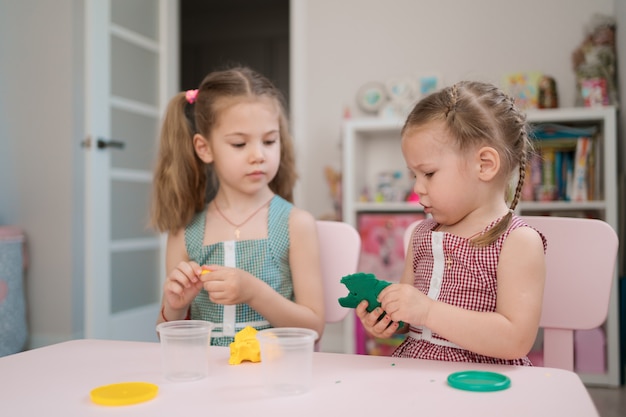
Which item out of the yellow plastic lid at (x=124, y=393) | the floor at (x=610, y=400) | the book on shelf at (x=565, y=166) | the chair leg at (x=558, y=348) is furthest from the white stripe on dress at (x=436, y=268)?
the book on shelf at (x=565, y=166)

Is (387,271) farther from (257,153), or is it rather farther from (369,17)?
(257,153)

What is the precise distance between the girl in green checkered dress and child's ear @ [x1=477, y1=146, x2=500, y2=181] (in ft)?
1.50

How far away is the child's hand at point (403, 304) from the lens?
0.91 m

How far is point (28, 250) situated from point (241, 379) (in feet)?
10.6

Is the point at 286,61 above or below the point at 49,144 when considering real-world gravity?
above

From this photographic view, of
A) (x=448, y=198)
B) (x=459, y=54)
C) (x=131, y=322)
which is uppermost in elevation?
(x=459, y=54)

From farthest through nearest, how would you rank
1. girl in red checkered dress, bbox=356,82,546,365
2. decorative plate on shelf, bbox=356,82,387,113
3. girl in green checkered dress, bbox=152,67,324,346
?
1. decorative plate on shelf, bbox=356,82,387,113
2. girl in green checkered dress, bbox=152,67,324,346
3. girl in red checkered dress, bbox=356,82,546,365

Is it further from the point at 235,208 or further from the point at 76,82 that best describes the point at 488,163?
the point at 76,82

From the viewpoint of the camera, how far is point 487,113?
112 centimetres

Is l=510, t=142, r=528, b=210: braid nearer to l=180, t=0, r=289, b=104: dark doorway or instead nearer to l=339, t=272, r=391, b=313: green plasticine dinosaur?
l=339, t=272, r=391, b=313: green plasticine dinosaur

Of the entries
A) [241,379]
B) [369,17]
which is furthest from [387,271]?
[241,379]

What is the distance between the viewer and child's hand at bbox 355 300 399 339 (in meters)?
0.95

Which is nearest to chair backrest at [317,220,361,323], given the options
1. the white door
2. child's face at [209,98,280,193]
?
child's face at [209,98,280,193]

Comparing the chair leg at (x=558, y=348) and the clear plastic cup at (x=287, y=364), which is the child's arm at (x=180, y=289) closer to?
the clear plastic cup at (x=287, y=364)
